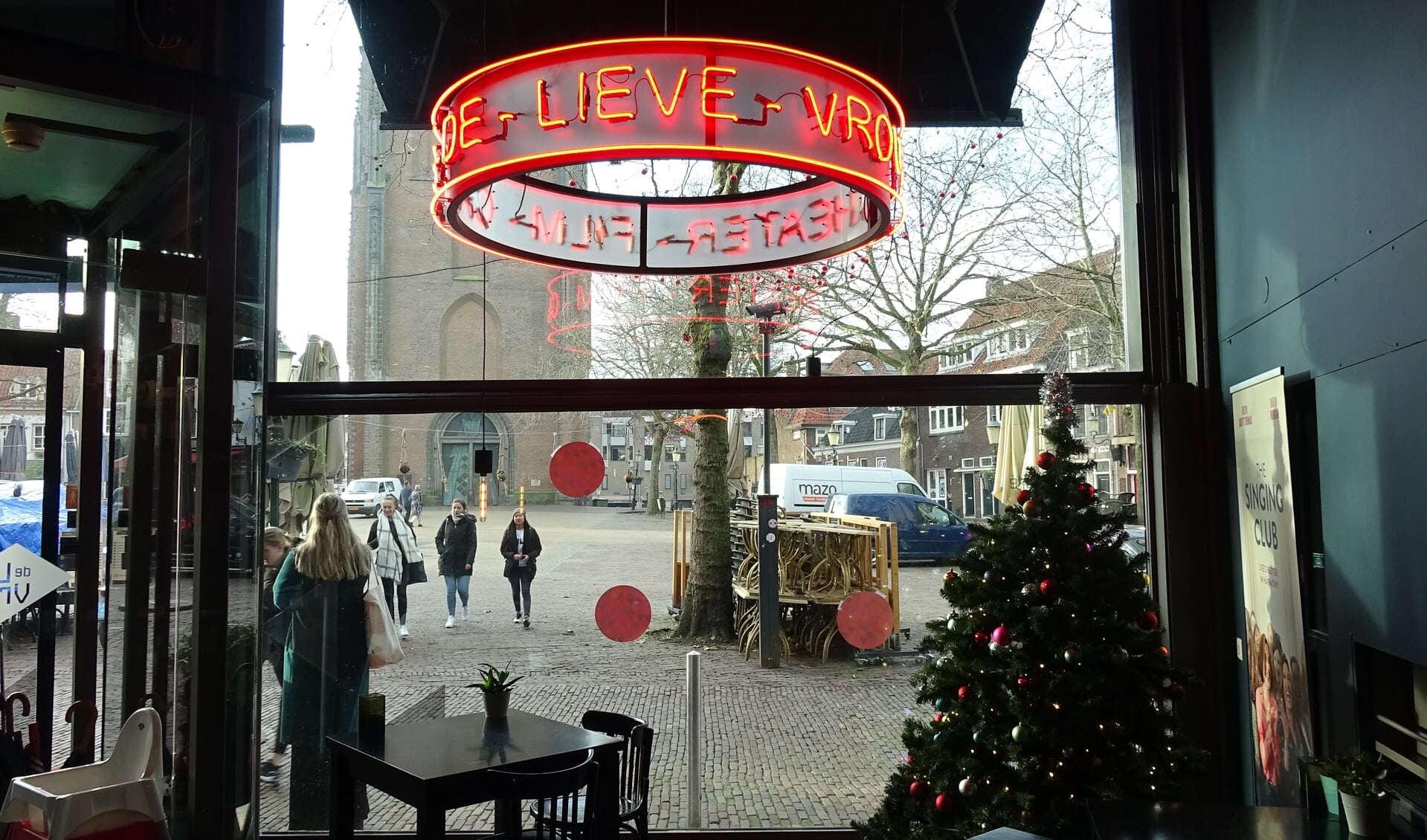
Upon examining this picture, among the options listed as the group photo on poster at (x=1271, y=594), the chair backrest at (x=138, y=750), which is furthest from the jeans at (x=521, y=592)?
the group photo on poster at (x=1271, y=594)

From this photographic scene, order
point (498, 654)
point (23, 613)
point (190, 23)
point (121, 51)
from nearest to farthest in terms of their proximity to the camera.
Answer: point (23, 613)
point (121, 51)
point (190, 23)
point (498, 654)

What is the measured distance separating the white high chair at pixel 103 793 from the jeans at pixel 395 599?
1.97 metres

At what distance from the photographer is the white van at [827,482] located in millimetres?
5039

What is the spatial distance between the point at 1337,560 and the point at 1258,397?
74 cm

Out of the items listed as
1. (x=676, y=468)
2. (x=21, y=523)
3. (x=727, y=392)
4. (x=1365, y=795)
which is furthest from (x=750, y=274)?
(x=1365, y=795)

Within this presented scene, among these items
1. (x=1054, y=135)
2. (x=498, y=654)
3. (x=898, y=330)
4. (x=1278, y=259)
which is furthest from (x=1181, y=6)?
(x=498, y=654)

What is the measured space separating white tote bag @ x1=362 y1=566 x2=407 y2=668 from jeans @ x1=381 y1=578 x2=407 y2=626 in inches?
1.3

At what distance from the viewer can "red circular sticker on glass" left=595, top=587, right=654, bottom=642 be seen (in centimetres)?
505

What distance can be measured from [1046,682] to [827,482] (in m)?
1.68

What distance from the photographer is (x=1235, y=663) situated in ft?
15.4

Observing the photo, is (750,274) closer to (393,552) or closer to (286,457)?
(393,552)

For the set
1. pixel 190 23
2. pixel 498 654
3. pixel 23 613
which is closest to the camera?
pixel 23 613

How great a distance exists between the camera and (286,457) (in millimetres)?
4926

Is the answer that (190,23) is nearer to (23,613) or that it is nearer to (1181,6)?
(23,613)
